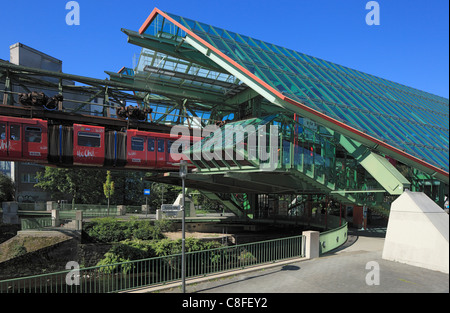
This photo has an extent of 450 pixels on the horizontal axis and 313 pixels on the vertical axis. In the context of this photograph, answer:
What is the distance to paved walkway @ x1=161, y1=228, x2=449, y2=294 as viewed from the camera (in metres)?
9.17

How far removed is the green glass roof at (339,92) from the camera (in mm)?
17703

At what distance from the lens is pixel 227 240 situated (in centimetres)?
2806

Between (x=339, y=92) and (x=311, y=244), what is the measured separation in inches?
494

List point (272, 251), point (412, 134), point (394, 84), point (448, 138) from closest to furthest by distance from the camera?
1. point (272, 251)
2. point (412, 134)
3. point (448, 138)
4. point (394, 84)

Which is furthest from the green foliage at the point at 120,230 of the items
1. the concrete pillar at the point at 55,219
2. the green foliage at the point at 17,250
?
the green foliage at the point at 17,250

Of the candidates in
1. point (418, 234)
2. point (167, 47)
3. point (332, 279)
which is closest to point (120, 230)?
point (167, 47)

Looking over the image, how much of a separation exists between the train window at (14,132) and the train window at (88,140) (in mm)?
3394

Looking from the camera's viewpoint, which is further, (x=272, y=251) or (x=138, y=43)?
(x=138, y=43)

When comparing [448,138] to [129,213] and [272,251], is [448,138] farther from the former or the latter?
[129,213]

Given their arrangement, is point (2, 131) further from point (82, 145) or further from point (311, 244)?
point (311, 244)
